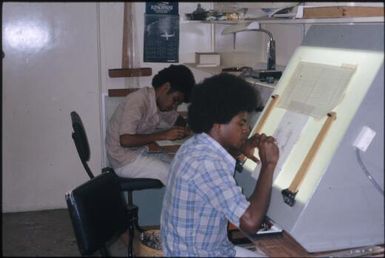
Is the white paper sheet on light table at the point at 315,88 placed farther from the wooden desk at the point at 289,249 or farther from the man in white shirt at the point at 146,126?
the man in white shirt at the point at 146,126

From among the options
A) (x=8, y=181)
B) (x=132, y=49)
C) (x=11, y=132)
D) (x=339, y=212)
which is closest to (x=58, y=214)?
(x=8, y=181)

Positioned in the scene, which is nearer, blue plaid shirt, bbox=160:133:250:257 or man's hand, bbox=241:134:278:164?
blue plaid shirt, bbox=160:133:250:257

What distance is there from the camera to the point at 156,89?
2854 mm

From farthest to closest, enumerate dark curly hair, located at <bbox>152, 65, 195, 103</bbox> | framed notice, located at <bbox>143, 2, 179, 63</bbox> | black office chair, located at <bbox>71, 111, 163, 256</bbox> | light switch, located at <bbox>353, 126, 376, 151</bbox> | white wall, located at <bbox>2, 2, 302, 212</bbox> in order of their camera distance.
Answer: framed notice, located at <bbox>143, 2, 179, 63</bbox> < white wall, located at <bbox>2, 2, 302, 212</bbox> < dark curly hair, located at <bbox>152, 65, 195, 103</bbox> < black office chair, located at <bbox>71, 111, 163, 256</bbox> < light switch, located at <bbox>353, 126, 376, 151</bbox>

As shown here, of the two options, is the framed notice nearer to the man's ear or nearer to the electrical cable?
the man's ear

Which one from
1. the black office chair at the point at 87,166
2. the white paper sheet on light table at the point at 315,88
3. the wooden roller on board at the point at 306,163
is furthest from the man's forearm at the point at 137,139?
the wooden roller on board at the point at 306,163

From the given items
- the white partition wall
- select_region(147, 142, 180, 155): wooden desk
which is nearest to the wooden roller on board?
the white partition wall

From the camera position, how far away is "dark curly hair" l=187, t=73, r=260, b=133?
1.36 m

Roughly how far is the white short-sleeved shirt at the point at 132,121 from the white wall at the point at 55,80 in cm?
65

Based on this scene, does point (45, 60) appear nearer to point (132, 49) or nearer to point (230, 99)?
point (132, 49)

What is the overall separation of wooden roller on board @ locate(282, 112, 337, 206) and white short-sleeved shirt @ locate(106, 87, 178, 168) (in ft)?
5.03

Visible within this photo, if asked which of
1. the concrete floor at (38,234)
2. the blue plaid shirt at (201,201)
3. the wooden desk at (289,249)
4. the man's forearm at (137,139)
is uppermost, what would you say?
the blue plaid shirt at (201,201)

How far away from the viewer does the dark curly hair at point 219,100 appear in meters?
1.36

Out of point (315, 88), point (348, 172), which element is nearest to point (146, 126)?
point (315, 88)
